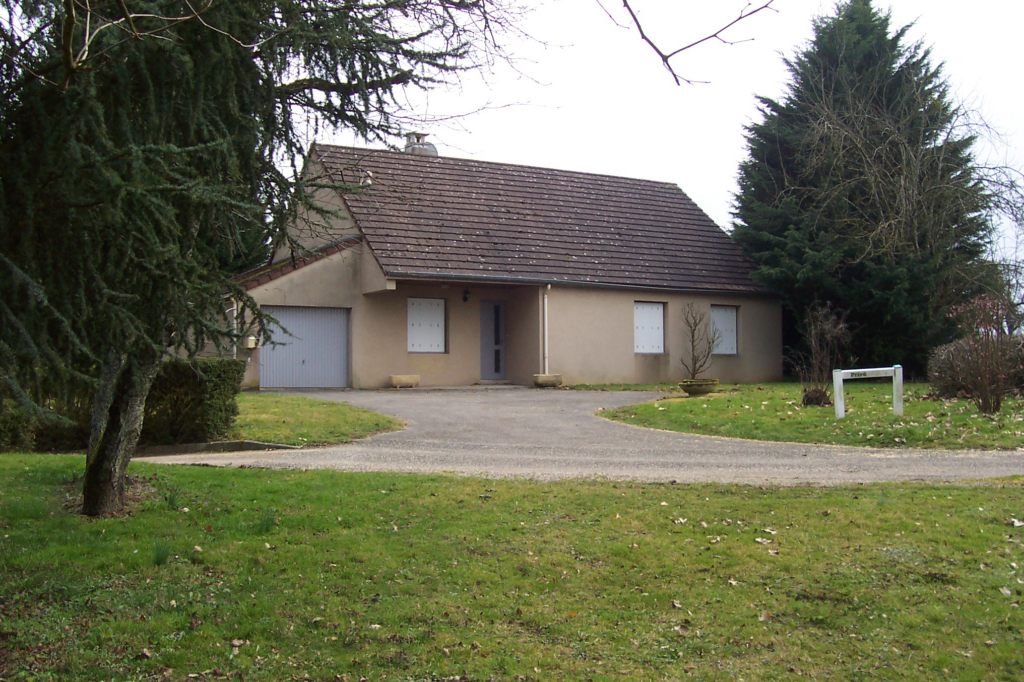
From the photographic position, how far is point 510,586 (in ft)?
21.3

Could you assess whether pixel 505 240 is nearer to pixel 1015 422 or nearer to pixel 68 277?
pixel 1015 422

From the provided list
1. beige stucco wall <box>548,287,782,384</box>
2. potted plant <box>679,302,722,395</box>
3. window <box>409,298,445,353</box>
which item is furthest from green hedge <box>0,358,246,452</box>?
potted plant <box>679,302,722,395</box>

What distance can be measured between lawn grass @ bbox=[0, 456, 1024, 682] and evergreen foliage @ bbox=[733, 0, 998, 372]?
18.0 metres

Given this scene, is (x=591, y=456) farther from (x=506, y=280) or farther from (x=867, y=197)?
(x=867, y=197)

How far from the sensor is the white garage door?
76.4 ft

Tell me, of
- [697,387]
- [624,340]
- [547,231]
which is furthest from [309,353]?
[697,387]

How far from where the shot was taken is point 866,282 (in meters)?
26.5

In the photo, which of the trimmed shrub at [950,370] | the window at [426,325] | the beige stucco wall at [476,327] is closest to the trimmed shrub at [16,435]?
the beige stucco wall at [476,327]

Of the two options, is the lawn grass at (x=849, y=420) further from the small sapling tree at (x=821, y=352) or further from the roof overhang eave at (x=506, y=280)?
the roof overhang eave at (x=506, y=280)

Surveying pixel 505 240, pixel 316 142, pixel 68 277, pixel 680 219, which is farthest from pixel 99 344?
pixel 680 219

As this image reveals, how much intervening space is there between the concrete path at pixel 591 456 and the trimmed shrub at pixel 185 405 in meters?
1.18

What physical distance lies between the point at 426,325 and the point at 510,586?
1880 cm

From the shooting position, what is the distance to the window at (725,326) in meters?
28.0

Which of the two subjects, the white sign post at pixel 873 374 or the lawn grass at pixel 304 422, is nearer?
the lawn grass at pixel 304 422
